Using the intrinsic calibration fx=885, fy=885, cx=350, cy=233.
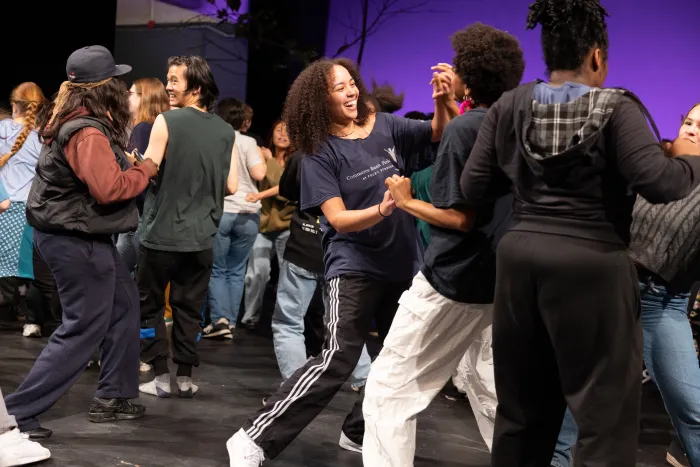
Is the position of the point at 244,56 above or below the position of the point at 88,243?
above

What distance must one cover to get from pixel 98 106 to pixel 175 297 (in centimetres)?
117

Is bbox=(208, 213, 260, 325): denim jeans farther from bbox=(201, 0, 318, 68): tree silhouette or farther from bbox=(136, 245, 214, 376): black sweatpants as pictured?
bbox=(201, 0, 318, 68): tree silhouette

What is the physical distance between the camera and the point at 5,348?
5391 mm

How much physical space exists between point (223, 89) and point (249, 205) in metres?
2.58

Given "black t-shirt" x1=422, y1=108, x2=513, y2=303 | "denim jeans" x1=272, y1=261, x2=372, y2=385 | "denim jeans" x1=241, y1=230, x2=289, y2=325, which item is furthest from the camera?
"denim jeans" x1=241, y1=230, x2=289, y2=325

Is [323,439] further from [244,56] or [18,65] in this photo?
[18,65]

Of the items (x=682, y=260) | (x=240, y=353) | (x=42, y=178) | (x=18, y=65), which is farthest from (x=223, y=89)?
(x=682, y=260)

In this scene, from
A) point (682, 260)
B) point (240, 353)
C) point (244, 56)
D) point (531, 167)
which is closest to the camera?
point (531, 167)

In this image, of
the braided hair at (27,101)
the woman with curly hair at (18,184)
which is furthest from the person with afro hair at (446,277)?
the woman with curly hair at (18,184)

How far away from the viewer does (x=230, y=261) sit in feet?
20.7

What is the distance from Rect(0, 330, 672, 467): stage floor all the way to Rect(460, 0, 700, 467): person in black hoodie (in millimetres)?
1510

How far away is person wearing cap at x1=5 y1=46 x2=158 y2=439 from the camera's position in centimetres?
360

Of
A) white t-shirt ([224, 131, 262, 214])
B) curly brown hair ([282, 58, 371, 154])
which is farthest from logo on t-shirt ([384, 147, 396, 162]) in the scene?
white t-shirt ([224, 131, 262, 214])

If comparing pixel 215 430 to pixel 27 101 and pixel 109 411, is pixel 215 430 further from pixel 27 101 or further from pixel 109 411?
pixel 27 101
